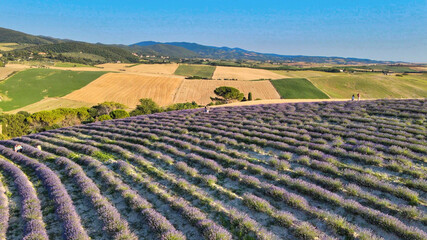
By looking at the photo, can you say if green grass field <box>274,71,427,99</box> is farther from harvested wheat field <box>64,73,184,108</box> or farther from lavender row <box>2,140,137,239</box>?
lavender row <box>2,140,137,239</box>

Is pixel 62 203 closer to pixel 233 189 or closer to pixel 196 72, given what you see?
pixel 233 189

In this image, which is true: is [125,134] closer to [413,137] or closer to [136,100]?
[413,137]

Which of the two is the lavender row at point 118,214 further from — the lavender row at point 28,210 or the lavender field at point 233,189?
the lavender row at point 28,210

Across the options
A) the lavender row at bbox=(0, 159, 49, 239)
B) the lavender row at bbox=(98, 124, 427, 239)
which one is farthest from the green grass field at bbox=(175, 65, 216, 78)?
the lavender row at bbox=(98, 124, 427, 239)

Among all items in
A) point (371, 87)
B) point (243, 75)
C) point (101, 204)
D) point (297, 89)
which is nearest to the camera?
point (101, 204)

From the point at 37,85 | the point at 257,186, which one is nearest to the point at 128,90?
the point at 37,85
